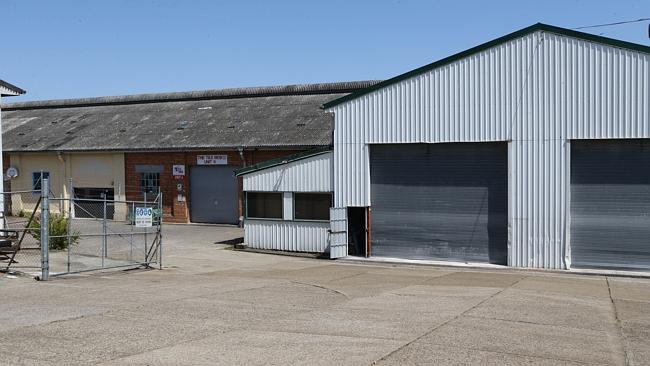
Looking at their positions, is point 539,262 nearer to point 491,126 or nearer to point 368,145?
point 491,126

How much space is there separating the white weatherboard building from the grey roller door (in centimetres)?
761

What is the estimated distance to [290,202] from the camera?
24.1 meters

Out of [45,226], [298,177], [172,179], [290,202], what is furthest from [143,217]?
[172,179]

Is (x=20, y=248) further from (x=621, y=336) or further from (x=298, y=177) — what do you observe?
(x=621, y=336)

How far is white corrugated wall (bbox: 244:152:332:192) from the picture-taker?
23.4m

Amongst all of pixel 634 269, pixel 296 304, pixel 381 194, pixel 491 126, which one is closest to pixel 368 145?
pixel 381 194

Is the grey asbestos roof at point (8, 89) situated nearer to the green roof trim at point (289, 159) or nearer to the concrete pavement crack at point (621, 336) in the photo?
the green roof trim at point (289, 159)

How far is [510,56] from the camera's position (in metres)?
20.6

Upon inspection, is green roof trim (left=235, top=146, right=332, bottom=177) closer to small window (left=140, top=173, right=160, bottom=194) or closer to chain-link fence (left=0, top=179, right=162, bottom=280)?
chain-link fence (left=0, top=179, right=162, bottom=280)

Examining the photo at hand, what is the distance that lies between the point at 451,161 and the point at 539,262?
3.78 m

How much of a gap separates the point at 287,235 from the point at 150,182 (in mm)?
12779

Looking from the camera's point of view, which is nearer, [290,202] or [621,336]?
[621,336]

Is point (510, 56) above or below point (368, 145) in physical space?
above

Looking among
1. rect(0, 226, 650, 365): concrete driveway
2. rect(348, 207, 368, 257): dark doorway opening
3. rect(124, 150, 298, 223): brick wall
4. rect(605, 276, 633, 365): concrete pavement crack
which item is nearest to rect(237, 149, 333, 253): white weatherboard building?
rect(348, 207, 368, 257): dark doorway opening
